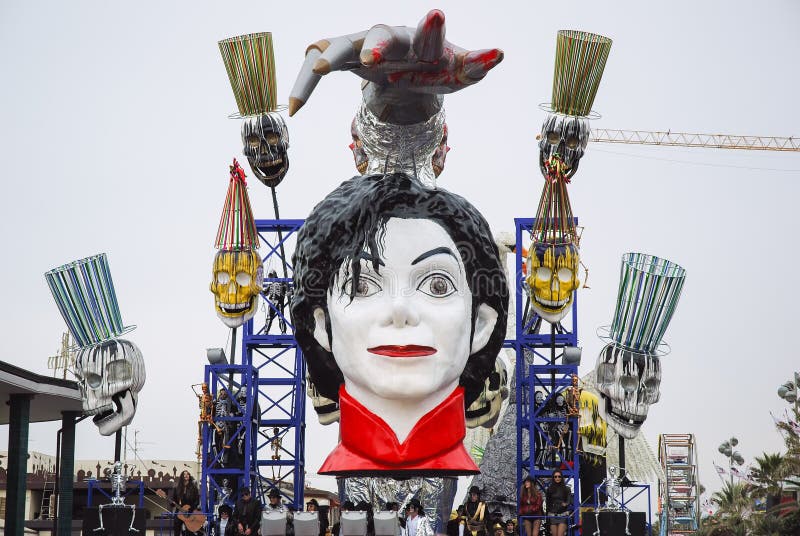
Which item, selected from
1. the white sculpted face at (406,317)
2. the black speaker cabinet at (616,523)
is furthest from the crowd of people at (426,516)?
the white sculpted face at (406,317)

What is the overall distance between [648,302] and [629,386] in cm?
114

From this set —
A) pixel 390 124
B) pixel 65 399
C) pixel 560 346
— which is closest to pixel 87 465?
pixel 65 399

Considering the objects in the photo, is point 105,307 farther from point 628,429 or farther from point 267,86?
point 628,429

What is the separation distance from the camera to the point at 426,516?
48.0 ft

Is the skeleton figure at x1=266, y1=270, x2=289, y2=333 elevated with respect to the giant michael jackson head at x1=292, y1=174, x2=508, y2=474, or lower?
elevated

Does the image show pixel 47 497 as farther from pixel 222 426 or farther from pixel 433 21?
pixel 433 21

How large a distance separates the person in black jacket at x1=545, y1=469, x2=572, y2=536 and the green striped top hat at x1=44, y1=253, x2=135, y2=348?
6128 millimetres

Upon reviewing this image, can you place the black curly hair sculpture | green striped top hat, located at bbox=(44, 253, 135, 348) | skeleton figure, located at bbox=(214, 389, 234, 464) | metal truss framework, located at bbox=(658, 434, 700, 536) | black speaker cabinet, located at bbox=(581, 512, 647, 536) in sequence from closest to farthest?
1. the black curly hair sculpture
2. black speaker cabinet, located at bbox=(581, 512, 647, 536)
3. green striped top hat, located at bbox=(44, 253, 135, 348)
4. skeleton figure, located at bbox=(214, 389, 234, 464)
5. metal truss framework, located at bbox=(658, 434, 700, 536)

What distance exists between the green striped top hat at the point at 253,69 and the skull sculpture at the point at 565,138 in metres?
4.08

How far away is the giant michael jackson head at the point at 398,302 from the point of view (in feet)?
42.7

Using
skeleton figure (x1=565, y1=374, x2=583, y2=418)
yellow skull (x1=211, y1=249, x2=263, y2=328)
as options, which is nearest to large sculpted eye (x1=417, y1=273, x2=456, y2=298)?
yellow skull (x1=211, y1=249, x2=263, y2=328)

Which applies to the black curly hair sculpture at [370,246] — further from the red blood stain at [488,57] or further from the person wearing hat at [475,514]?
the person wearing hat at [475,514]

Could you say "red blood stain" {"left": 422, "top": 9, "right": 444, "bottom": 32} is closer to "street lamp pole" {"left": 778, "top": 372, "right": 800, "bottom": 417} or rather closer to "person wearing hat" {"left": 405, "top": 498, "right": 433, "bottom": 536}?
"person wearing hat" {"left": 405, "top": 498, "right": 433, "bottom": 536}

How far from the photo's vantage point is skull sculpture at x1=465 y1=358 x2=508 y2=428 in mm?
16438
